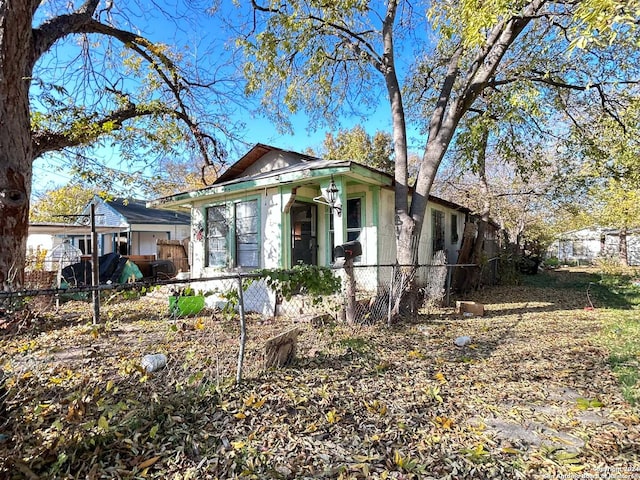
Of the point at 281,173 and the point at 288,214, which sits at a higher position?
the point at 281,173

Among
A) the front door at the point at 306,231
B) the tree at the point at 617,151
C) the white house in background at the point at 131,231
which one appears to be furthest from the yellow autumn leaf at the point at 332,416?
the white house in background at the point at 131,231

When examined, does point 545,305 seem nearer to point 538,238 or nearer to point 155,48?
point 155,48

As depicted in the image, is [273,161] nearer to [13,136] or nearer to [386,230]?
[386,230]

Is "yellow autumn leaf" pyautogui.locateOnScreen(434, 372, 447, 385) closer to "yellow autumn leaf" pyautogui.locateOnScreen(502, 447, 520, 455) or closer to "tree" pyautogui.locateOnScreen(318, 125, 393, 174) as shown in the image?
"yellow autumn leaf" pyautogui.locateOnScreen(502, 447, 520, 455)

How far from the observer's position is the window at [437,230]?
948 cm

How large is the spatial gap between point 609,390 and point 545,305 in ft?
17.5

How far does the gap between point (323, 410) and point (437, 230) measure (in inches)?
320

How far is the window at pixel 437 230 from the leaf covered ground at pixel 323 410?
16.2ft

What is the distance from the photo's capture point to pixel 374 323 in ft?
18.2

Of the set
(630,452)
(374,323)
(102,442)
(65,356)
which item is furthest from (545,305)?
(65,356)

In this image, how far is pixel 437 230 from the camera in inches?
387

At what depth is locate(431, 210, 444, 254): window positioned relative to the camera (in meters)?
9.48

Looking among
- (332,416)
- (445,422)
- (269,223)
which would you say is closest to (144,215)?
(269,223)

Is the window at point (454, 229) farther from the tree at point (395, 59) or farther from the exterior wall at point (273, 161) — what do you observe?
the exterior wall at point (273, 161)
